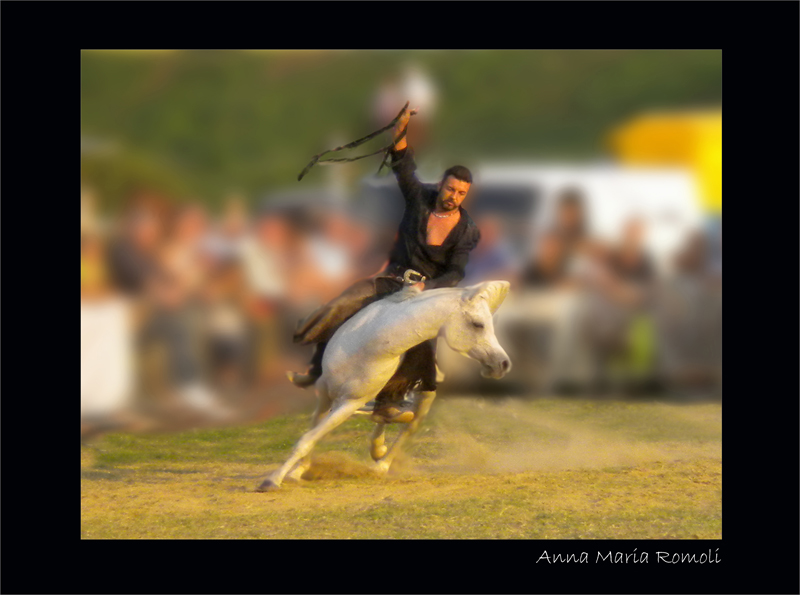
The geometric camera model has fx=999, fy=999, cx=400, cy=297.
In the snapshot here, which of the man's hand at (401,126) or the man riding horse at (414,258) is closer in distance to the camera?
the man's hand at (401,126)

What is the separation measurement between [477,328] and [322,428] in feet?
3.65

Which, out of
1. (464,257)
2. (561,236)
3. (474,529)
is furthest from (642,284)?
(474,529)

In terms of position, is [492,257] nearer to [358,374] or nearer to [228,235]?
[228,235]

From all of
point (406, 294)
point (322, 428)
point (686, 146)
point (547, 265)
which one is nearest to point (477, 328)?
point (406, 294)

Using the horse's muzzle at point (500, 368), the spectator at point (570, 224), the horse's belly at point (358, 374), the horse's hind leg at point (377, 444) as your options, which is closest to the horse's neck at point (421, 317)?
the horse's belly at point (358, 374)

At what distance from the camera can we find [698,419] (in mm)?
8367

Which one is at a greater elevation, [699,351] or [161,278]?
[161,278]

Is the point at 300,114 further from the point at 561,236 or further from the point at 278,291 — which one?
the point at 561,236

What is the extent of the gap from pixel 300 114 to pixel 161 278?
211 centimetres

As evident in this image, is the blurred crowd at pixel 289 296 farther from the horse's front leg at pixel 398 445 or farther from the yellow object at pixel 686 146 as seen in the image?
the horse's front leg at pixel 398 445

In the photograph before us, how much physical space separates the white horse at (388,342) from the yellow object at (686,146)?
11.5ft

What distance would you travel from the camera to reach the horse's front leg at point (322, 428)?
589cm

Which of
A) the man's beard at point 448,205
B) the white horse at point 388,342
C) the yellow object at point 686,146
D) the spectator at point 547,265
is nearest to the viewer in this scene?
the white horse at point 388,342

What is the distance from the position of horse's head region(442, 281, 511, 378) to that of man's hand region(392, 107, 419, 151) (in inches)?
39.5
